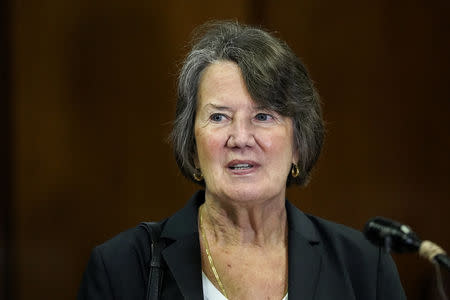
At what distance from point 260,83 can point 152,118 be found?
991 millimetres

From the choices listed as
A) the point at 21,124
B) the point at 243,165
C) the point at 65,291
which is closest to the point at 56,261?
the point at 65,291

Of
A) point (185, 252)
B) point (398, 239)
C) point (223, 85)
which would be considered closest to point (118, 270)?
point (185, 252)

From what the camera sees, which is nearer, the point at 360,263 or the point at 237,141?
the point at 237,141

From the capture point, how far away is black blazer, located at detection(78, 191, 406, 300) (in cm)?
197

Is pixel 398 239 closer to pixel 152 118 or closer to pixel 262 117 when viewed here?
pixel 262 117

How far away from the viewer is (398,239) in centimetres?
145

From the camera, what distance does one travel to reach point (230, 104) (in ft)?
6.55

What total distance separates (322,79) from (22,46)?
48.9 inches

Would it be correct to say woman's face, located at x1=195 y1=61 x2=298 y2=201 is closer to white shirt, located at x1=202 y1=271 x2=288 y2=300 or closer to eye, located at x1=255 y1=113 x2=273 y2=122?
eye, located at x1=255 y1=113 x2=273 y2=122

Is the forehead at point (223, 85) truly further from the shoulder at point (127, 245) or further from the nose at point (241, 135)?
the shoulder at point (127, 245)

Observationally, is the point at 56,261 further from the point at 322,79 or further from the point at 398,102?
the point at 398,102

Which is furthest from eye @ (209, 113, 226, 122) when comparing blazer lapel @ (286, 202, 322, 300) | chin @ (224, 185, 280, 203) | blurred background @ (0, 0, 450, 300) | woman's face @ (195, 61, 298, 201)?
Result: blurred background @ (0, 0, 450, 300)

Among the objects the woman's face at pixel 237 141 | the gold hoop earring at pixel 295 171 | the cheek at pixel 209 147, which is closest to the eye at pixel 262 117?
the woman's face at pixel 237 141

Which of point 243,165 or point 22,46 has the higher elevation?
point 22,46
